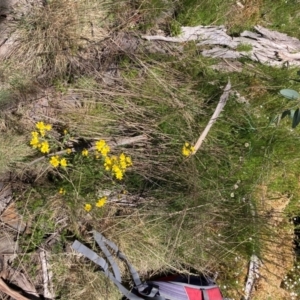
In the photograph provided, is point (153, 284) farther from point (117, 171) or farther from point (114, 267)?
point (117, 171)

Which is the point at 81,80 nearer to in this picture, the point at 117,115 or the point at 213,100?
the point at 117,115

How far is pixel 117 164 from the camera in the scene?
94.6 inches

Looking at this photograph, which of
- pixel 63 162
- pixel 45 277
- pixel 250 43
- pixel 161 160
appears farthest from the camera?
pixel 250 43

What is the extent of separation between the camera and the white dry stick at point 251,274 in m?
2.83

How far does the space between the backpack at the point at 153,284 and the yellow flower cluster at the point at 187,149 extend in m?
0.70

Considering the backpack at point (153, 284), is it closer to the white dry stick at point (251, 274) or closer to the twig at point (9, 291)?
the white dry stick at point (251, 274)

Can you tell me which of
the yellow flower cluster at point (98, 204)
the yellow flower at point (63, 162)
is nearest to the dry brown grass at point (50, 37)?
the yellow flower at point (63, 162)

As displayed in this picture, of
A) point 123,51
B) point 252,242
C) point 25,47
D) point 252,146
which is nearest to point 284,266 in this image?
point 252,242

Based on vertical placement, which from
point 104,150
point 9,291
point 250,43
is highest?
point 250,43

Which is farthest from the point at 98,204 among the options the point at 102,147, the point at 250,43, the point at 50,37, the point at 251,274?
the point at 250,43

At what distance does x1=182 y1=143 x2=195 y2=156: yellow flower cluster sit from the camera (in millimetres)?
2525

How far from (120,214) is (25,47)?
1.16 m

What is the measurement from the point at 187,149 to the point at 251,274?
102 cm

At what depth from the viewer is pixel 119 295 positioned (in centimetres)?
259
